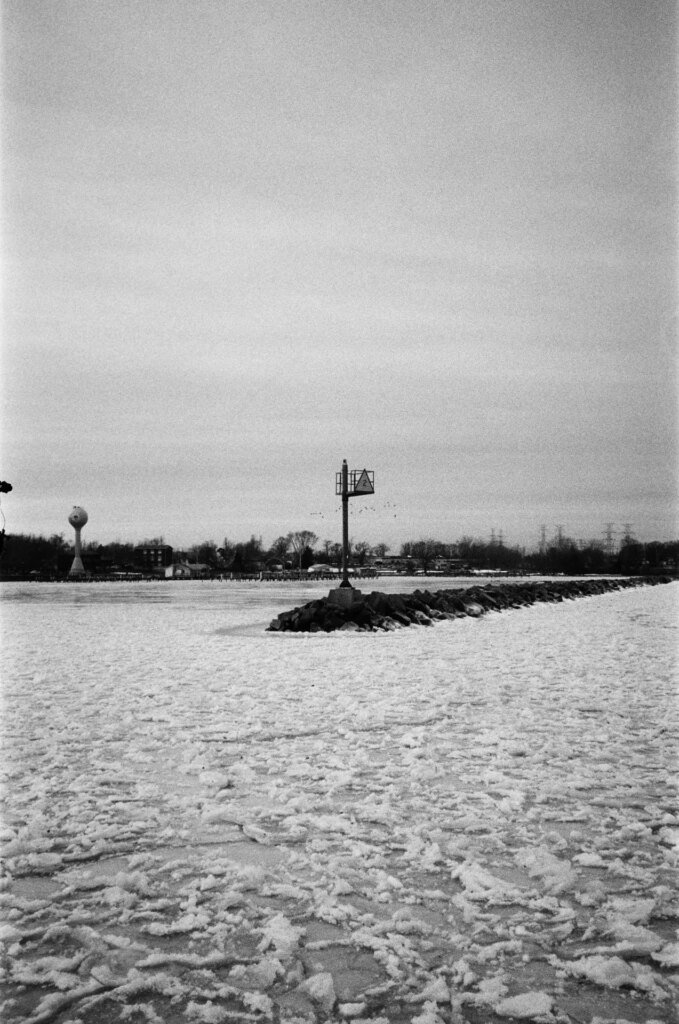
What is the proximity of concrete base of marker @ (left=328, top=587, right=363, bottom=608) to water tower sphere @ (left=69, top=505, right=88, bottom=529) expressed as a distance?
243 feet

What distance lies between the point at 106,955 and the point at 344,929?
989 mm

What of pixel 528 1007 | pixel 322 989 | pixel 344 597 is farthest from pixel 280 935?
pixel 344 597

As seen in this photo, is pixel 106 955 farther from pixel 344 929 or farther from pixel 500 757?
pixel 500 757

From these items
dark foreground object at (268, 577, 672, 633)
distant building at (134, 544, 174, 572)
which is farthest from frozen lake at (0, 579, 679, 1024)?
distant building at (134, 544, 174, 572)

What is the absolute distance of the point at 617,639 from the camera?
16266 millimetres

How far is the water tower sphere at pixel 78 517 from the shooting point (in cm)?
8806

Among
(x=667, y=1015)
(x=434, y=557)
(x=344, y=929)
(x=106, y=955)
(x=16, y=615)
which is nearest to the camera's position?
(x=667, y=1015)

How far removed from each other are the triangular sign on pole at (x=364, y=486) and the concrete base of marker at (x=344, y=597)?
2.60 m

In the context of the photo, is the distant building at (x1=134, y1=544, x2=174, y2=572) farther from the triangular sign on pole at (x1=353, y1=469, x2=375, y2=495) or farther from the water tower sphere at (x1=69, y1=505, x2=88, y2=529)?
the triangular sign on pole at (x1=353, y1=469, x2=375, y2=495)

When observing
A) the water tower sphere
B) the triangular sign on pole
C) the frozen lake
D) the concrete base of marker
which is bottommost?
the frozen lake

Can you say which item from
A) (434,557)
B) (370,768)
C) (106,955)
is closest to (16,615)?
(370,768)

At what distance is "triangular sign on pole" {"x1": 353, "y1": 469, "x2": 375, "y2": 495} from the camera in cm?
2031

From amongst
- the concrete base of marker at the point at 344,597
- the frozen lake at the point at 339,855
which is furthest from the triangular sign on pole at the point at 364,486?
the frozen lake at the point at 339,855

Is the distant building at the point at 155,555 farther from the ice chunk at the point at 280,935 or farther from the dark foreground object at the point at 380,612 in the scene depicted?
the ice chunk at the point at 280,935
